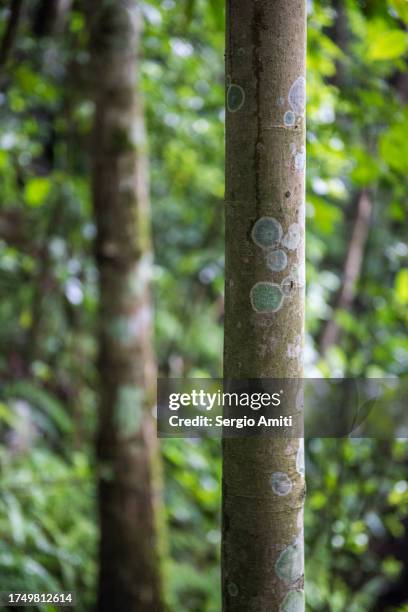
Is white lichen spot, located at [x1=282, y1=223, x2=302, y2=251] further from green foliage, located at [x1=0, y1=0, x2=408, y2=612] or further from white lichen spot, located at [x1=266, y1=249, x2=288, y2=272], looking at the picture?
green foliage, located at [x1=0, y1=0, x2=408, y2=612]

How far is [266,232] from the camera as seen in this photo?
0.61m

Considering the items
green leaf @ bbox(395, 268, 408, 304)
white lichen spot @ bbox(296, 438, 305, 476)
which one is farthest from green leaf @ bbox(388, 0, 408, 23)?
green leaf @ bbox(395, 268, 408, 304)

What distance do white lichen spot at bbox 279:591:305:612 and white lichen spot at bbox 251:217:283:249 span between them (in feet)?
1.24

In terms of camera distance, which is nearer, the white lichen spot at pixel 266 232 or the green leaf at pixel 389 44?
the white lichen spot at pixel 266 232

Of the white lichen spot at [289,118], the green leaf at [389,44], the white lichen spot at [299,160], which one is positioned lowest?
the white lichen spot at [299,160]

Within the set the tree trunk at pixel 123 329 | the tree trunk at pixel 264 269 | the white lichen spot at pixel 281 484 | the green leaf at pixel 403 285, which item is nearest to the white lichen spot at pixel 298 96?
the tree trunk at pixel 264 269

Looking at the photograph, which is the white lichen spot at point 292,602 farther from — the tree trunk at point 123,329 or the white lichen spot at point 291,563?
the tree trunk at point 123,329

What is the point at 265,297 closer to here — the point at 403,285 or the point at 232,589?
the point at 232,589

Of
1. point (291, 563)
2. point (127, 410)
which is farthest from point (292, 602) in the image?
point (127, 410)

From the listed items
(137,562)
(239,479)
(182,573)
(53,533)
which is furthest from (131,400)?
(239,479)

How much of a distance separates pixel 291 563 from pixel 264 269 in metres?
0.32

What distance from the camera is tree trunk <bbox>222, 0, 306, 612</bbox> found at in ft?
1.98

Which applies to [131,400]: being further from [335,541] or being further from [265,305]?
[265,305]

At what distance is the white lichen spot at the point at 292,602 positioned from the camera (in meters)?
0.63
